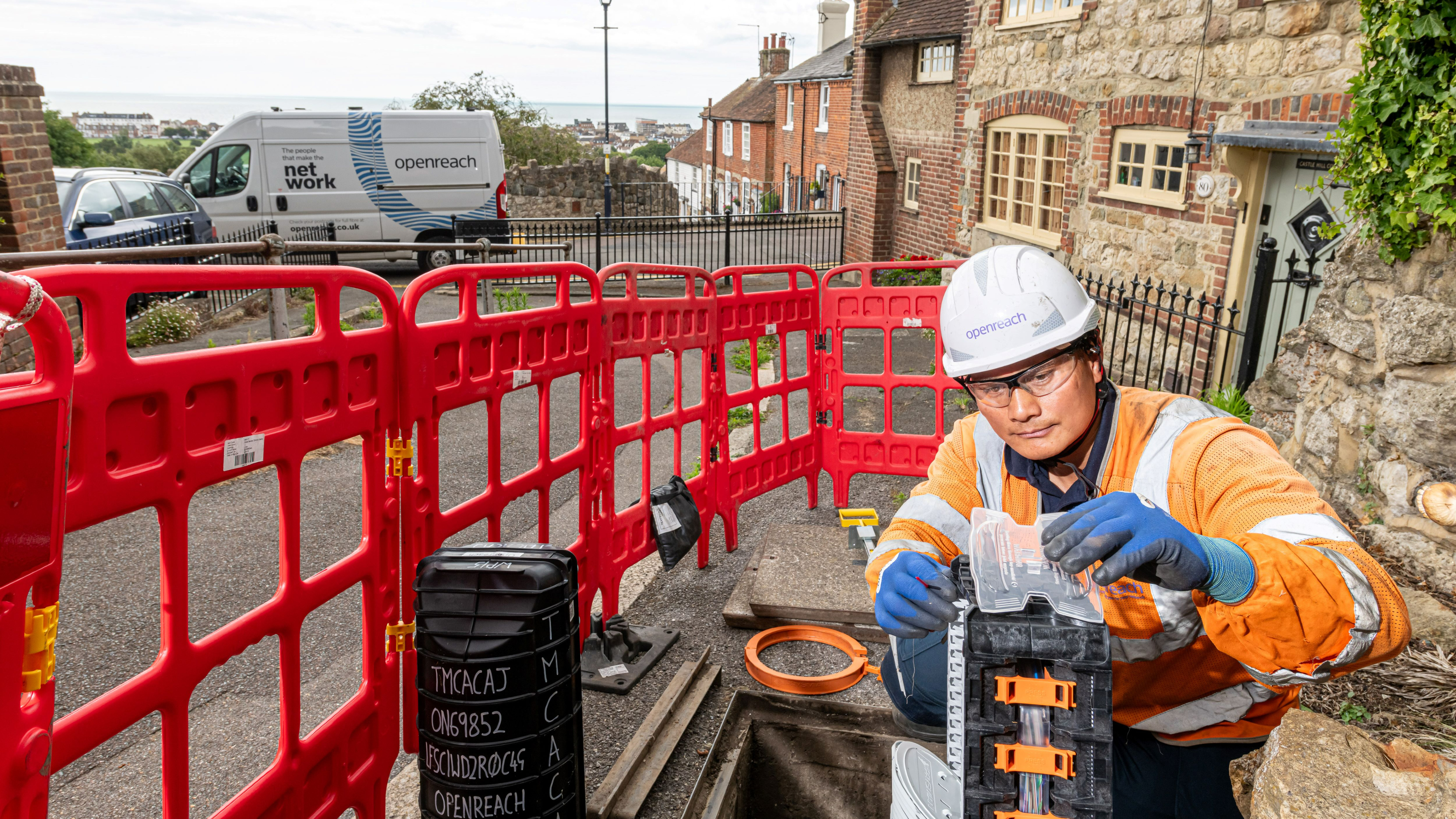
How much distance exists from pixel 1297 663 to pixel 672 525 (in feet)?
10.4

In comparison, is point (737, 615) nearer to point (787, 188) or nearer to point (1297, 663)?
point (1297, 663)

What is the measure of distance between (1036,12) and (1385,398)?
8399 millimetres

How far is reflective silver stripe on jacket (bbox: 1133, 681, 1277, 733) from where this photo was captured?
8.54 ft

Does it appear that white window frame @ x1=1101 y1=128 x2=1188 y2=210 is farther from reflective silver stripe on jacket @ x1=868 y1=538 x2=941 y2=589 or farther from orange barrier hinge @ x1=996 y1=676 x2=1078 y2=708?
orange barrier hinge @ x1=996 y1=676 x2=1078 y2=708

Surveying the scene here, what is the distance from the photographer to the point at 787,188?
112 ft

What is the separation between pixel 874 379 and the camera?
6105mm

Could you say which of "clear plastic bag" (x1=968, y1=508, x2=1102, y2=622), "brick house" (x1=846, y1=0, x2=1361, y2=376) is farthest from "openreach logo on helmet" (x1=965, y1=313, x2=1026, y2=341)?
"brick house" (x1=846, y1=0, x2=1361, y2=376)

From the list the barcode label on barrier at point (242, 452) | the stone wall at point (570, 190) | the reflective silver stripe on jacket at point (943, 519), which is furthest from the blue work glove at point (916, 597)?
the stone wall at point (570, 190)

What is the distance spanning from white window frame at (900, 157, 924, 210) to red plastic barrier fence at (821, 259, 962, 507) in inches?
436

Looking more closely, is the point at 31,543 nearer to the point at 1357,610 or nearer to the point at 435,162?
the point at 1357,610

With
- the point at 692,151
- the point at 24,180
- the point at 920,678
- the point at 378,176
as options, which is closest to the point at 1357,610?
the point at 920,678

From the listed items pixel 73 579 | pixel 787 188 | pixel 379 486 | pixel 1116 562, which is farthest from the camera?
pixel 787 188

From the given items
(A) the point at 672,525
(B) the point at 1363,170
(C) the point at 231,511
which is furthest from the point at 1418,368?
(C) the point at 231,511

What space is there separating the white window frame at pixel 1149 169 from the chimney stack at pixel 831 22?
82.7ft
